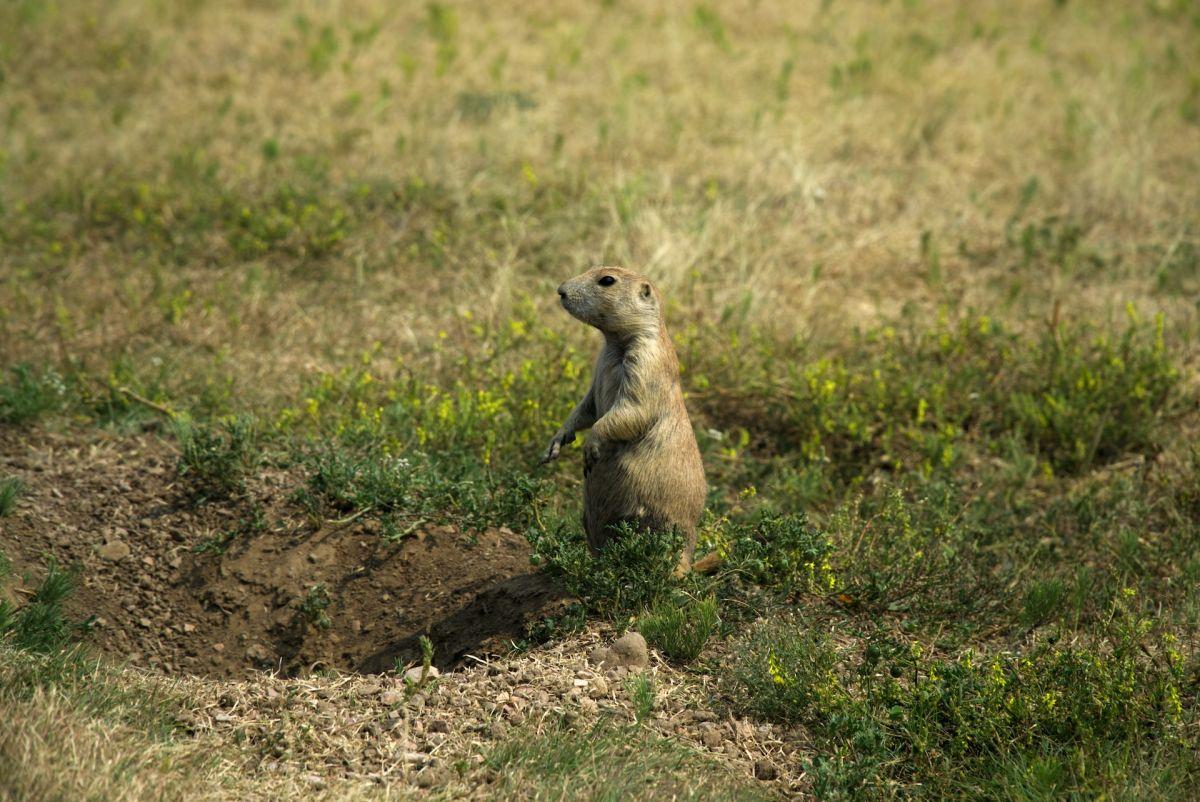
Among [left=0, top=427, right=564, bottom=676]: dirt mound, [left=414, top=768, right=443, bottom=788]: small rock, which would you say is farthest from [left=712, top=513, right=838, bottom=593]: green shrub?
[left=414, top=768, right=443, bottom=788]: small rock

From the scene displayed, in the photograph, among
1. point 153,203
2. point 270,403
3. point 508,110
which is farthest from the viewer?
point 508,110

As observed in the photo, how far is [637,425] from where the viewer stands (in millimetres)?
4562

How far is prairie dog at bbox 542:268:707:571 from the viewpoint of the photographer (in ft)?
15.1

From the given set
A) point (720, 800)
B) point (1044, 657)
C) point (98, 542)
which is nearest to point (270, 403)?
point (98, 542)

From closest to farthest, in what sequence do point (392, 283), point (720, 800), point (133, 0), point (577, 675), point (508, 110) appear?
point (720, 800), point (577, 675), point (392, 283), point (508, 110), point (133, 0)

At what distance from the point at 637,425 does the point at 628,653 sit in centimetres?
87

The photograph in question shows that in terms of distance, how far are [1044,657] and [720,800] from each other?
1528 mm

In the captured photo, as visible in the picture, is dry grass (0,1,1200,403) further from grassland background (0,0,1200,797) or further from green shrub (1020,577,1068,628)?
green shrub (1020,577,1068,628)

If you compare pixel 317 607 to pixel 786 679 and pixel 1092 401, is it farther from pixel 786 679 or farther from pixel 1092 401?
pixel 1092 401

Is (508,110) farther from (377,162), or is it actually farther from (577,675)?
(577,675)

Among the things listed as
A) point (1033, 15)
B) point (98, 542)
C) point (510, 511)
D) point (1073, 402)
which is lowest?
point (98, 542)

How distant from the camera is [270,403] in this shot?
657 centimetres

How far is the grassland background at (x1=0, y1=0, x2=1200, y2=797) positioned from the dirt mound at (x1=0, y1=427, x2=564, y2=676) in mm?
494

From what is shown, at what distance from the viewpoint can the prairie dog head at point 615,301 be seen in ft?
15.2
